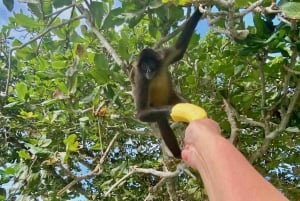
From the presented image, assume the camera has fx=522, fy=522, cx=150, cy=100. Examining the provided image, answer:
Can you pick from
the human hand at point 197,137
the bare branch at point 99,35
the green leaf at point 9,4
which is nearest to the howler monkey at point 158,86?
the bare branch at point 99,35

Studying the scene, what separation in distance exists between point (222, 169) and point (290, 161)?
3088 millimetres

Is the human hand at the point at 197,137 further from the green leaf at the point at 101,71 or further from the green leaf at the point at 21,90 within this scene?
the green leaf at the point at 21,90

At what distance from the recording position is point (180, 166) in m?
2.89

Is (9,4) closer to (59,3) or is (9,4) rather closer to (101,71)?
(59,3)

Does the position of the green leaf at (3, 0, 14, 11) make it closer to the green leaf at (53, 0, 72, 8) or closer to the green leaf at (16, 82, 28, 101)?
the green leaf at (53, 0, 72, 8)

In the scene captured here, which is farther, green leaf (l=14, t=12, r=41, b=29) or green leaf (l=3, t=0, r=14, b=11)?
green leaf (l=14, t=12, r=41, b=29)

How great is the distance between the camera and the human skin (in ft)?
2.43

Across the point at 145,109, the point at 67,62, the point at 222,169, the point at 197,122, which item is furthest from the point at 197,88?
the point at 222,169

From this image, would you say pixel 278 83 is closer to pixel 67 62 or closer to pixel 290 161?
pixel 290 161

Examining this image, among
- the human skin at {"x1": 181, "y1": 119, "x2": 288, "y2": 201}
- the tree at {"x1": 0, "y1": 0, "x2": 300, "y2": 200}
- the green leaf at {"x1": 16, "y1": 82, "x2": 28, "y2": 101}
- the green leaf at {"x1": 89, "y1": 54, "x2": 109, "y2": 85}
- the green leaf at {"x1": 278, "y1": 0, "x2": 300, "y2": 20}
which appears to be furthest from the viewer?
the green leaf at {"x1": 16, "y1": 82, "x2": 28, "y2": 101}

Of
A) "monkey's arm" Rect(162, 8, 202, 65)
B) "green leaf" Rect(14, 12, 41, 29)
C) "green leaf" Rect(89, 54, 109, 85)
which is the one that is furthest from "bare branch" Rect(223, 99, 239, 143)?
"green leaf" Rect(14, 12, 41, 29)

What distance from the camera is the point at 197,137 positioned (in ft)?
3.26

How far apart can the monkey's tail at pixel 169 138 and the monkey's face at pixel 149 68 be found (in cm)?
31

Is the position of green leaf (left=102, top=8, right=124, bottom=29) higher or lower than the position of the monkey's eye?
lower
